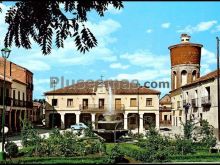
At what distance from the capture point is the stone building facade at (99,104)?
1994 inches

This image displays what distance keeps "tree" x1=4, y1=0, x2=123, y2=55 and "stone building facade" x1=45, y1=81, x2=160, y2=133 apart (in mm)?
46497

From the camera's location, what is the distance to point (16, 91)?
1618 inches

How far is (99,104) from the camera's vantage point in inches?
2010

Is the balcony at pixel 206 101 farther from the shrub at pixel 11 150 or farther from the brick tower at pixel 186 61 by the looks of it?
the shrub at pixel 11 150

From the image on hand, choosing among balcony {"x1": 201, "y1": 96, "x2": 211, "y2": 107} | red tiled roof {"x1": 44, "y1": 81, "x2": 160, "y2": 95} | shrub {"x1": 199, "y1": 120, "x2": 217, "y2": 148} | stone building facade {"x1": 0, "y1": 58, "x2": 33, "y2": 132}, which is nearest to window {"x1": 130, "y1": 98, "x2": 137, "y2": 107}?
red tiled roof {"x1": 44, "y1": 81, "x2": 160, "y2": 95}

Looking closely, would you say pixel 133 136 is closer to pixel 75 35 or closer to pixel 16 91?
pixel 16 91

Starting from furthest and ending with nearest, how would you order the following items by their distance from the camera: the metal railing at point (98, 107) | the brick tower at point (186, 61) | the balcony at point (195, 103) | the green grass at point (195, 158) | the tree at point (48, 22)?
the brick tower at point (186, 61)
the metal railing at point (98, 107)
the balcony at point (195, 103)
the green grass at point (195, 158)
the tree at point (48, 22)

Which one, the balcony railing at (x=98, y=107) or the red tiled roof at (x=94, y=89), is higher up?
the red tiled roof at (x=94, y=89)

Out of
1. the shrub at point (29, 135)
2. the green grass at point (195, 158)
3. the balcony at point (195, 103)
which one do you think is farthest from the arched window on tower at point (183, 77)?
the green grass at point (195, 158)

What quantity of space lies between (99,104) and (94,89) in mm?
2064

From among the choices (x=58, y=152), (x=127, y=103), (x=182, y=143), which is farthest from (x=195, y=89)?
(x=58, y=152)

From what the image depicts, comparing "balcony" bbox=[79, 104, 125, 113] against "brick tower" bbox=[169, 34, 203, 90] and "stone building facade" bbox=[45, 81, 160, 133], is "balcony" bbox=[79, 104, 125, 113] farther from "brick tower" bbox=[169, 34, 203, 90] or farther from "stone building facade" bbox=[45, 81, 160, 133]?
"brick tower" bbox=[169, 34, 203, 90]

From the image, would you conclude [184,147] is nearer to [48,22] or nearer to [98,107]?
[48,22]

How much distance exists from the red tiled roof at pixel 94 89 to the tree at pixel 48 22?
4708 cm
